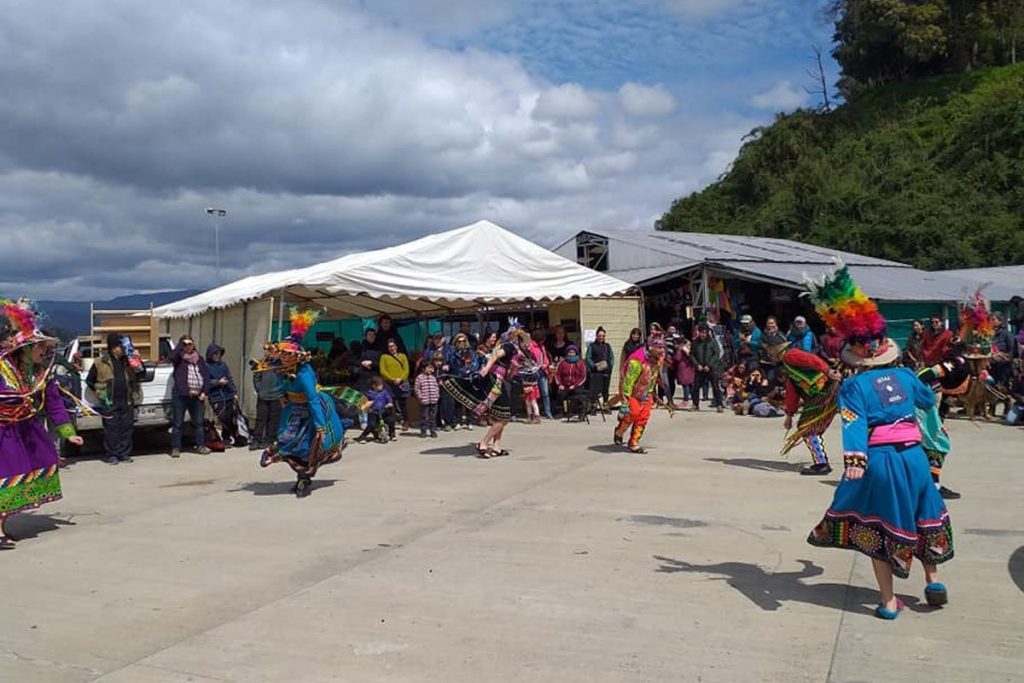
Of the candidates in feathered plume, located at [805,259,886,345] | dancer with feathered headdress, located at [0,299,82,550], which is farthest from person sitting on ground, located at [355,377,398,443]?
feathered plume, located at [805,259,886,345]

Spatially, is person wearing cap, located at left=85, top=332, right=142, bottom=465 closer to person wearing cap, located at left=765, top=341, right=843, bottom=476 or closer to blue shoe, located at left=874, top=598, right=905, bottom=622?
person wearing cap, located at left=765, top=341, right=843, bottom=476

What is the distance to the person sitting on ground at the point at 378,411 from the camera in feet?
42.0

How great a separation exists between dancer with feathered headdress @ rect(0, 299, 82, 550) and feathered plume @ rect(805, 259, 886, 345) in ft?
20.5

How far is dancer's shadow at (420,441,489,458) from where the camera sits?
1114 cm

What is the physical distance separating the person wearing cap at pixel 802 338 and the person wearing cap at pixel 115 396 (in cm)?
890

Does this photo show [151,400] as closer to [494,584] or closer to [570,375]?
[570,375]

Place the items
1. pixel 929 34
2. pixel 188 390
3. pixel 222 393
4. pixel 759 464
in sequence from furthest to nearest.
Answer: pixel 929 34
pixel 222 393
pixel 188 390
pixel 759 464

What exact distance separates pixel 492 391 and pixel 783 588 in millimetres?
5738

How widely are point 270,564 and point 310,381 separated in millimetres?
2838

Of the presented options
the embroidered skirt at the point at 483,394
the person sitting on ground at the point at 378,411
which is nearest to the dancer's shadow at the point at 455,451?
the embroidered skirt at the point at 483,394

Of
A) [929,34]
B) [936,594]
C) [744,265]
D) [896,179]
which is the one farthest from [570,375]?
[929,34]

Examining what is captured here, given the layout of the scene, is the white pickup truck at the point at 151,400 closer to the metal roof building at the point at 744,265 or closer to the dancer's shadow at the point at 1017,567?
the dancer's shadow at the point at 1017,567

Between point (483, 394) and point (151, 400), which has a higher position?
point (483, 394)

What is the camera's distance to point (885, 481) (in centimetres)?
469
